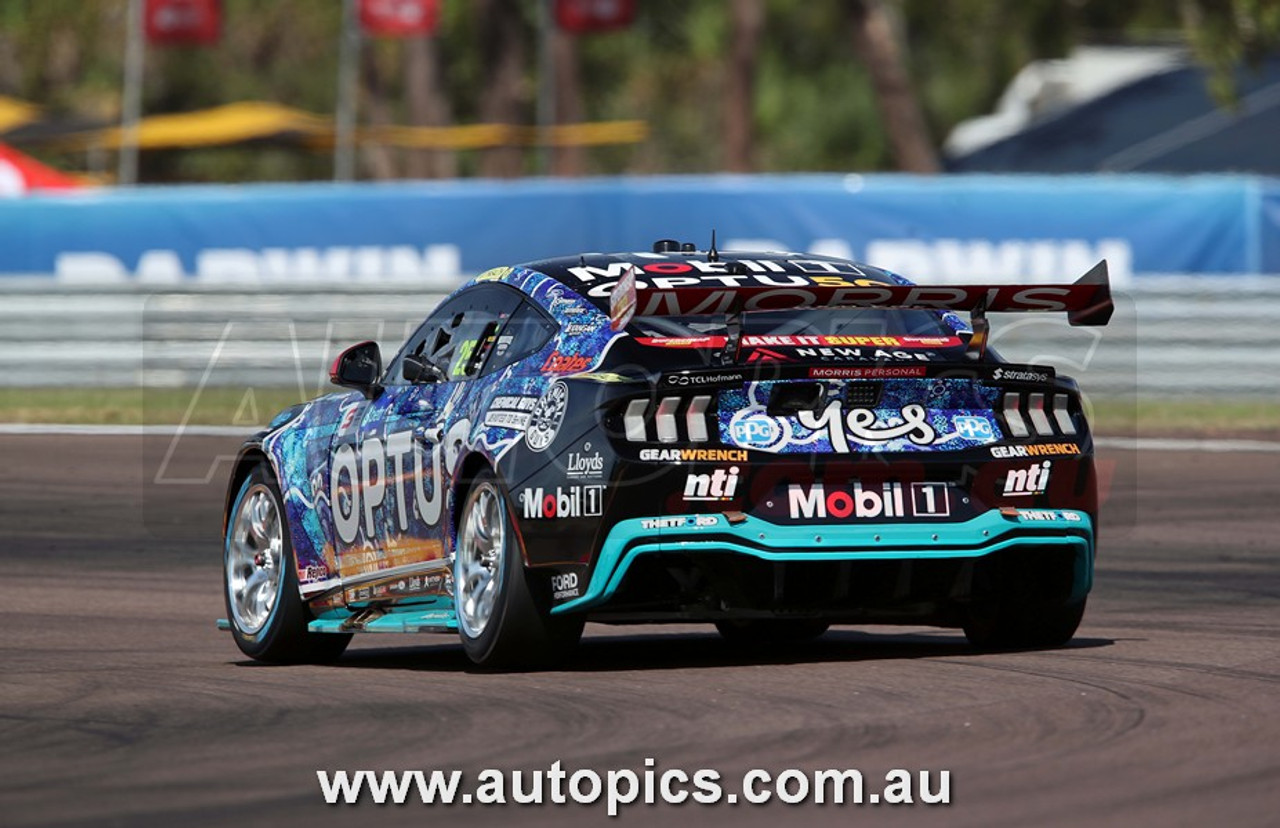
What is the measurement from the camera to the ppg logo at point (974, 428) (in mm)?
8438

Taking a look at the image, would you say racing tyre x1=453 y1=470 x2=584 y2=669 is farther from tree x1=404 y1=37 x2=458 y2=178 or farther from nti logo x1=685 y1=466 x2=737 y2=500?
tree x1=404 y1=37 x2=458 y2=178

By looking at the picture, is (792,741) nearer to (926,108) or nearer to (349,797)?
(349,797)

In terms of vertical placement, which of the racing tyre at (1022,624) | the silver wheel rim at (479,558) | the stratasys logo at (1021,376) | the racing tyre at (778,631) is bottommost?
the racing tyre at (778,631)

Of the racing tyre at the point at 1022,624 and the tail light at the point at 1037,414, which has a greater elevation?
the tail light at the point at 1037,414

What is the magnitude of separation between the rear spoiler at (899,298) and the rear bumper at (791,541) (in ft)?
2.22

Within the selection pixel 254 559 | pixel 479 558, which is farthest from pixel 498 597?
pixel 254 559

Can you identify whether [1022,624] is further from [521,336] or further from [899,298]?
[521,336]

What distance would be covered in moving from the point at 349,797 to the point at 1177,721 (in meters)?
2.46

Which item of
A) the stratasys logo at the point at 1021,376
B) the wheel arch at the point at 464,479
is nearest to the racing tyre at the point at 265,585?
the wheel arch at the point at 464,479

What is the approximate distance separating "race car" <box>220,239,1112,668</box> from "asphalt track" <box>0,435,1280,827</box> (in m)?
0.27

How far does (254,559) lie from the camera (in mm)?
10219

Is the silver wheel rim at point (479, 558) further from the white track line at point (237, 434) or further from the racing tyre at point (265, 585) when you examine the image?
the white track line at point (237, 434)

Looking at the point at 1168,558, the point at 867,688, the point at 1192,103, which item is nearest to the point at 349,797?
the point at 867,688

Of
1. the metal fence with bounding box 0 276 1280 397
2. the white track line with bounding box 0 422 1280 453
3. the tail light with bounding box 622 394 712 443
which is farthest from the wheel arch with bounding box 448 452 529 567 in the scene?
the metal fence with bounding box 0 276 1280 397
